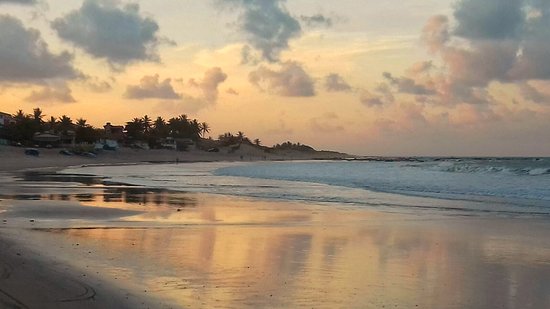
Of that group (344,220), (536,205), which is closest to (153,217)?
(344,220)

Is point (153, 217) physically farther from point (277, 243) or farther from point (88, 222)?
point (277, 243)

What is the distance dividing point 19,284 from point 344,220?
34.1 feet

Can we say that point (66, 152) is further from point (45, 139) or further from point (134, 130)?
point (134, 130)

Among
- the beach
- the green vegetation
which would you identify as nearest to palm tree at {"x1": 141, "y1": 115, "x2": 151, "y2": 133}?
the green vegetation

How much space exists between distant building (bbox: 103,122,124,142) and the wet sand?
121m

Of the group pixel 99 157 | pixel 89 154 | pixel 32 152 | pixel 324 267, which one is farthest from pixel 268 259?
pixel 99 157

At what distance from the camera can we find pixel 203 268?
30.0ft

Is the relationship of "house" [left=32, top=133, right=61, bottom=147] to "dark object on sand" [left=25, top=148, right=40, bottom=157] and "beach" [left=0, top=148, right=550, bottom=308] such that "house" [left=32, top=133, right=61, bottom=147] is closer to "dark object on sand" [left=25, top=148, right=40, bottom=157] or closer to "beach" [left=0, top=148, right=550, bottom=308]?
"dark object on sand" [left=25, top=148, right=40, bottom=157]

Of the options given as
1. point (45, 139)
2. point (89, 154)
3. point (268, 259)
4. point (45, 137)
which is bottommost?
point (268, 259)

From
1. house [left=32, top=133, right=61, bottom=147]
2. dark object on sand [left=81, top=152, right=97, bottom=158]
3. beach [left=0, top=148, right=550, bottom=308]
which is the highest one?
house [left=32, top=133, right=61, bottom=147]

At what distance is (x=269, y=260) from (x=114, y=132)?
5396 inches

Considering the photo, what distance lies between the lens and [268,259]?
10094 mm

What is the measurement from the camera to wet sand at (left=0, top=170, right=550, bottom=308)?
291 inches

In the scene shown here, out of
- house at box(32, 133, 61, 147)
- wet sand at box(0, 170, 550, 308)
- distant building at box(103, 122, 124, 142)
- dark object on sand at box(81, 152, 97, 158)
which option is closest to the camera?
wet sand at box(0, 170, 550, 308)
